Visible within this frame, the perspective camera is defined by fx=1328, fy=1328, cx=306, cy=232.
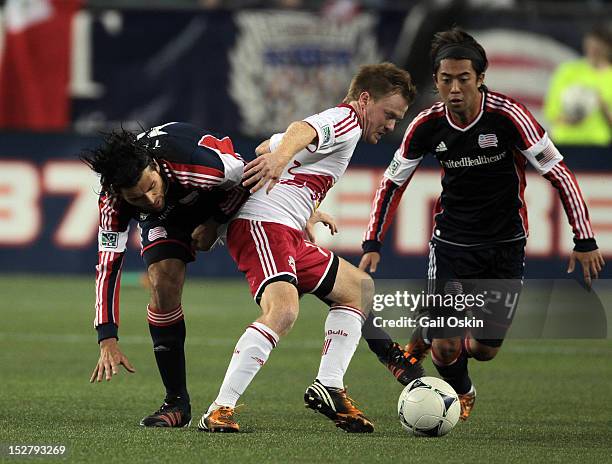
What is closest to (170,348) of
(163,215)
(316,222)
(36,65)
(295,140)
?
(163,215)

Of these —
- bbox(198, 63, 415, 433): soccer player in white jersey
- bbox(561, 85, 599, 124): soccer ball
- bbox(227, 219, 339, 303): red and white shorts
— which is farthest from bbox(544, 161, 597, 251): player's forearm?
bbox(561, 85, 599, 124): soccer ball

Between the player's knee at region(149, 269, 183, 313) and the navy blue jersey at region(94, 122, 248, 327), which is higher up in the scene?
the navy blue jersey at region(94, 122, 248, 327)

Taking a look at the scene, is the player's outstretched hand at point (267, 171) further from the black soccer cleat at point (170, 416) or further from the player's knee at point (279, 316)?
the black soccer cleat at point (170, 416)

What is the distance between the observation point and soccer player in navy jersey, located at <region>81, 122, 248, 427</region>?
5.80 metres

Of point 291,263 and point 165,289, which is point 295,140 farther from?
point 165,289

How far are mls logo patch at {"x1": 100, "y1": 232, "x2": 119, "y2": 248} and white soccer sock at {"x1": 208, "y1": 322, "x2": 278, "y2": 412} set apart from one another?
736 mm

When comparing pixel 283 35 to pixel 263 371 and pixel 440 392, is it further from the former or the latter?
pixel 440 392

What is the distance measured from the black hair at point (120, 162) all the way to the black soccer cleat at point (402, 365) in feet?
5.34

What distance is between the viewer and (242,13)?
1445 cm

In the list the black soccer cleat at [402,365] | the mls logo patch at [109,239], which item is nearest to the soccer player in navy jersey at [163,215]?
the mls logo patch at [109,239]

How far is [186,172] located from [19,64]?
356 inches

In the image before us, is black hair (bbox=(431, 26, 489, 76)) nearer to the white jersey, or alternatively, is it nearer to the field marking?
the white jersey

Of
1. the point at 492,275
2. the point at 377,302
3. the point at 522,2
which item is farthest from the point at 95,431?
the point at 522,2

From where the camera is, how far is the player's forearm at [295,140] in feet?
19.1
